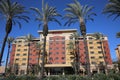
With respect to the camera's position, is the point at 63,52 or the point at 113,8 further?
the point at 63,52

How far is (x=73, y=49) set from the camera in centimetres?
7956

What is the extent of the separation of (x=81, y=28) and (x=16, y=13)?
14.9 metres

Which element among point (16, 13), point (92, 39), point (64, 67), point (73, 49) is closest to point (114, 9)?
point (16, 13)

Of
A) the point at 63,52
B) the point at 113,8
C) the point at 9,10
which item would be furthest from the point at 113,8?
the point at 63,52

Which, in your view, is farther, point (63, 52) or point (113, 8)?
point (63, 52)

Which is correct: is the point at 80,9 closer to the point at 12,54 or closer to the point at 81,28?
the point at 81,28

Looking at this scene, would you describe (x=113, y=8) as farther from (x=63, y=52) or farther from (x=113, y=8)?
(x=63, y=52)

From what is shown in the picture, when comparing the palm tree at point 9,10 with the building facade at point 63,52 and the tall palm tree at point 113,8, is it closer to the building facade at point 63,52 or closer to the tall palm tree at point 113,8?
the tall palm tree at point 113,8

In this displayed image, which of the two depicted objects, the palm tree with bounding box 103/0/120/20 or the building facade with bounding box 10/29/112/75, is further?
the building facade with bounding box 10/29/112/75

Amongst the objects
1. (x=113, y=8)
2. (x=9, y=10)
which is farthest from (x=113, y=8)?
(x=9, y=10)

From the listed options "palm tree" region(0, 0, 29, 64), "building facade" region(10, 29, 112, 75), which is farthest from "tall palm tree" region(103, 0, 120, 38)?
"building facade" region(10, 29, 112, 75)

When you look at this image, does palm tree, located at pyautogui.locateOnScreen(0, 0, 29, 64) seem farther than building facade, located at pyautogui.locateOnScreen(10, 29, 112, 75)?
No

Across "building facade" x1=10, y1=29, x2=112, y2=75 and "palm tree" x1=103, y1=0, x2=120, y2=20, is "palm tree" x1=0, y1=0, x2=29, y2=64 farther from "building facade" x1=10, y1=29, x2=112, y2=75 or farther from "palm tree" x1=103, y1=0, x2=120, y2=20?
"building facade" x1=10, y1=29, x2=112, y2=75

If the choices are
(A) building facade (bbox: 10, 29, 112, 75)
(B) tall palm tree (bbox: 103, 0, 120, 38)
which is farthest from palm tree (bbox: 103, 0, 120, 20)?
(A) building facade (bbox: 10, 29, 112, 75)
